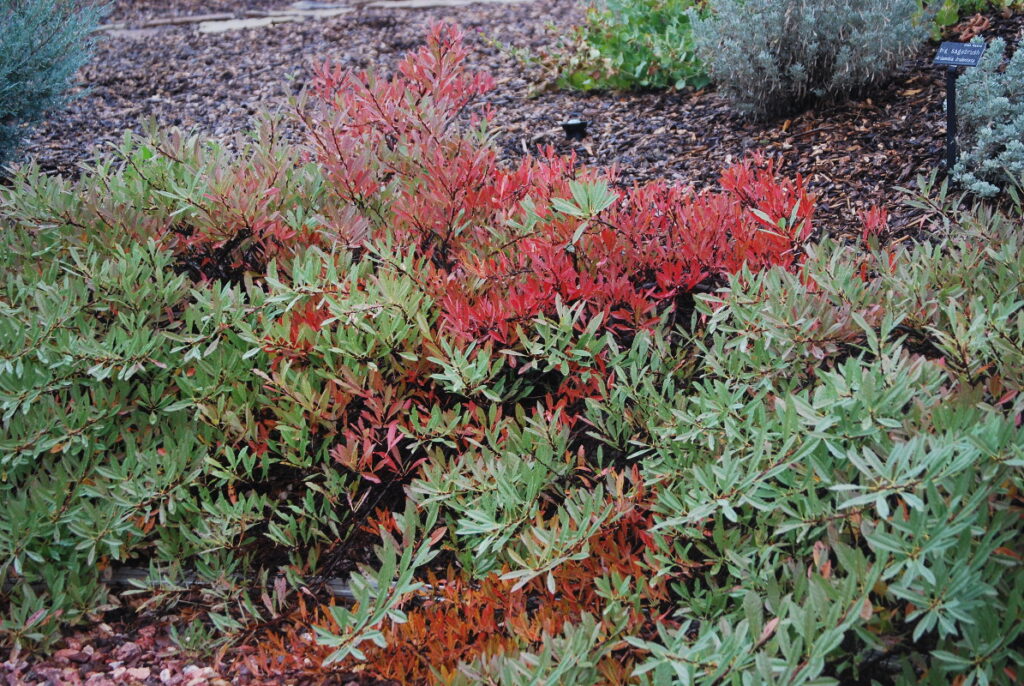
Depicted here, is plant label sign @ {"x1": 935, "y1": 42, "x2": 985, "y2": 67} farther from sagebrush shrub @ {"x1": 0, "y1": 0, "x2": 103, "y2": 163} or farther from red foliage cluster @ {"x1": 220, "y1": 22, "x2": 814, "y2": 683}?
sagebrush shrub @ {"x1": 0, "y1": 0, "x2": 103, "y2": 163}

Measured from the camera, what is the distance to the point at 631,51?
5.61 metres

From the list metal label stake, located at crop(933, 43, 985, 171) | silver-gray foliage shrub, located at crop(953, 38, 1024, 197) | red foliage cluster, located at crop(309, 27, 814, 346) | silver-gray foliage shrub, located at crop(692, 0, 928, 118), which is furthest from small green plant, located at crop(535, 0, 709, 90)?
red foliage cluster, located at crop(309, 27, 814, 346)

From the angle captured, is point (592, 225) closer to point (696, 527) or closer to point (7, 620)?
point (696, 527)

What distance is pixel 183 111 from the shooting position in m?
6.00

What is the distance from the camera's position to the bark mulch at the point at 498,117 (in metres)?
2.32

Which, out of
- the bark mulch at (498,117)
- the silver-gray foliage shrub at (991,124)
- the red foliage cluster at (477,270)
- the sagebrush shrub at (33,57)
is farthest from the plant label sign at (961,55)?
the sagebrush shrub at (33,57)

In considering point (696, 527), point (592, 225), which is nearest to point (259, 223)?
point (592, 225)

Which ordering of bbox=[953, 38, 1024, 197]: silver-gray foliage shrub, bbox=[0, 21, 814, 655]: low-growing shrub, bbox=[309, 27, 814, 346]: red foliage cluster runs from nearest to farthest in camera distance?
bbox=[0, 21, 814, 655]: low-growing shrub
bbox=[309, 27, 814, 346]: red foliage cluster
bbox=[953, 38, 1024, 197]: silver-gray foliage shrub

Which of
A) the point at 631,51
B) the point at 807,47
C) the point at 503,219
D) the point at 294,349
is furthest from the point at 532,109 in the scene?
the point at 294,349

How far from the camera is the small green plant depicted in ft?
17.7

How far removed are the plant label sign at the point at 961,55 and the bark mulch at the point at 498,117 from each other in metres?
0.62

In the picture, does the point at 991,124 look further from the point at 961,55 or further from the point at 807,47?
the point at 807,47

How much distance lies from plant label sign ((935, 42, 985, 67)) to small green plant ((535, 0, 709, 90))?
1.95m

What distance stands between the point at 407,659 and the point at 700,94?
4.14 m
